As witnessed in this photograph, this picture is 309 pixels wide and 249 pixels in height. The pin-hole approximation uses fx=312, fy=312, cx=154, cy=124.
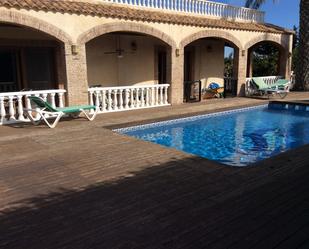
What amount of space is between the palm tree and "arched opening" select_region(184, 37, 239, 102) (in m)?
3.34

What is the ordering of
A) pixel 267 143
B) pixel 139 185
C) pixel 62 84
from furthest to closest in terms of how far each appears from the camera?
pixel 62 84, pixel 267 143, pixel 139 185

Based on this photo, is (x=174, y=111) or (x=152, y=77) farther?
(x=152, y=77)

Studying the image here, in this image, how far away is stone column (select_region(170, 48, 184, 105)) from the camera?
43.1ft

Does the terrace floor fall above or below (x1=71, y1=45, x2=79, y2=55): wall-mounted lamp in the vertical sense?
below

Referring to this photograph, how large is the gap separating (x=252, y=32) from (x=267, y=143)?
9.31 m

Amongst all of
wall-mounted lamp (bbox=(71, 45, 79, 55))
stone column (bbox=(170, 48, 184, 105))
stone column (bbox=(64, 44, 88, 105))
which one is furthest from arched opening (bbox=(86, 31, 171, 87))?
wall-mounted lamp (bbox=(71, 45, 79, 55))

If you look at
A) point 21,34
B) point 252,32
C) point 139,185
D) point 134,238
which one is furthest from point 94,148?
point 252,32

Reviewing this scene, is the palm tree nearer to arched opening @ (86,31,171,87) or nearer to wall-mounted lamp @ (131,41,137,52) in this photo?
arched opening @ (86,31,171,87)

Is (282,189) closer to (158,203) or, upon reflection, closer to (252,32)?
(158,203)

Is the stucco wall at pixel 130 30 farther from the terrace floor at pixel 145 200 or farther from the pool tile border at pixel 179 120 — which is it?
the terrace floor at pixel 145 200

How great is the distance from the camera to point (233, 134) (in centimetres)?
981

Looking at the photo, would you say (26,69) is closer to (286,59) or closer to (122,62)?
(122,62)

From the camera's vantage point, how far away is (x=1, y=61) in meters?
11.6

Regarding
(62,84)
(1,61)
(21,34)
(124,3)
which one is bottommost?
(62,84)
